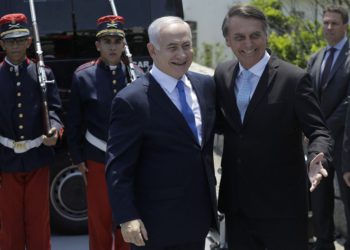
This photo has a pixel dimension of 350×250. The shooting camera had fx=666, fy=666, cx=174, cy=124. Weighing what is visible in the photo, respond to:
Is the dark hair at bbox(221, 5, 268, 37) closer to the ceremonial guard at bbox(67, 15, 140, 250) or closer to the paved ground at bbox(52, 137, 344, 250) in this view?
the ceremonial guard at bbox(67, 15, 140, 250)

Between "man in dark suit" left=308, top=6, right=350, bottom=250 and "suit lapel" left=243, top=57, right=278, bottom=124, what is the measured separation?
1.81 metres

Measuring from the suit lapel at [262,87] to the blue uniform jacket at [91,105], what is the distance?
5.41 ft

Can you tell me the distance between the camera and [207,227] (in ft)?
10.7

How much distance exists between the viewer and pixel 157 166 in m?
3.14

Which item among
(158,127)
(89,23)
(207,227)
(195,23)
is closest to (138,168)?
(158,127)

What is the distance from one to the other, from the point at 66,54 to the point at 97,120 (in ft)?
4.58

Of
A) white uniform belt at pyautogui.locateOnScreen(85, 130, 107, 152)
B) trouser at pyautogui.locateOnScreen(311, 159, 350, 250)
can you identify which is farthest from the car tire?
trouser at pyautogui.locateOnScreen(311, 159, 350, 250)

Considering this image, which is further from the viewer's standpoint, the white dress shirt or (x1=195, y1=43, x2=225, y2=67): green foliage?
(x1=195, y1=43, x2=225, y2=67): green foliage

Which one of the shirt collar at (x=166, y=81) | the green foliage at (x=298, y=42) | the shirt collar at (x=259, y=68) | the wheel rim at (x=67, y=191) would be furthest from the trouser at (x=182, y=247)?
the green foliage at (x=298, y=42)

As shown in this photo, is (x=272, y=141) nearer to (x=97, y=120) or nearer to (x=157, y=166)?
(x=157, y=166)

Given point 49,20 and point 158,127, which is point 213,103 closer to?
point 158,127

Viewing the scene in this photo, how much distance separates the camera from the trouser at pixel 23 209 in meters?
4.64

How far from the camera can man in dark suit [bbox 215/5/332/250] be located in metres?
3.27

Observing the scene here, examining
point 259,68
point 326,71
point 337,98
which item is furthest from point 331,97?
point 259,68
